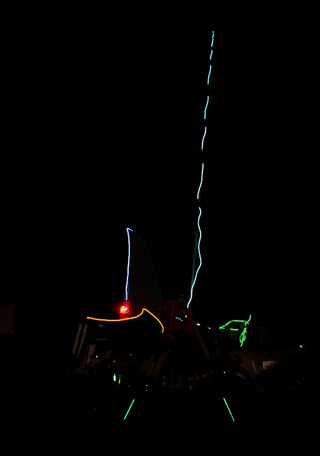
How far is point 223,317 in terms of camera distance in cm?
944

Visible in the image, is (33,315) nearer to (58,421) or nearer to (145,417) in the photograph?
(58,421)

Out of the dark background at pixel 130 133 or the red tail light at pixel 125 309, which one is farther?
the dark background at pixel 130 133

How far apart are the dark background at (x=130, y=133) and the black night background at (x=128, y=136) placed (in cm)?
2

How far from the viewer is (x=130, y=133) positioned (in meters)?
4.91

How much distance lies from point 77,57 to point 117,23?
79cm

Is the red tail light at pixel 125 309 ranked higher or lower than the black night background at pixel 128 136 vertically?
lower

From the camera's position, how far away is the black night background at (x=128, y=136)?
2.56 metres

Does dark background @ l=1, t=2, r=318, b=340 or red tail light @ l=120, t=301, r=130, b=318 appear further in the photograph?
dark background @ l=1, t=2, r=318, b=340

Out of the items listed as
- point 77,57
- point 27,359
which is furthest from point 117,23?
point 27,359

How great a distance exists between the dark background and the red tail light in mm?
109

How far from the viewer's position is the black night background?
2.56 metres

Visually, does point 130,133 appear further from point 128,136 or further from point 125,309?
point 125,309

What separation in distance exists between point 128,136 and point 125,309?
3.54 metres

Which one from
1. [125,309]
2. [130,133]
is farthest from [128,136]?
[125,309]
